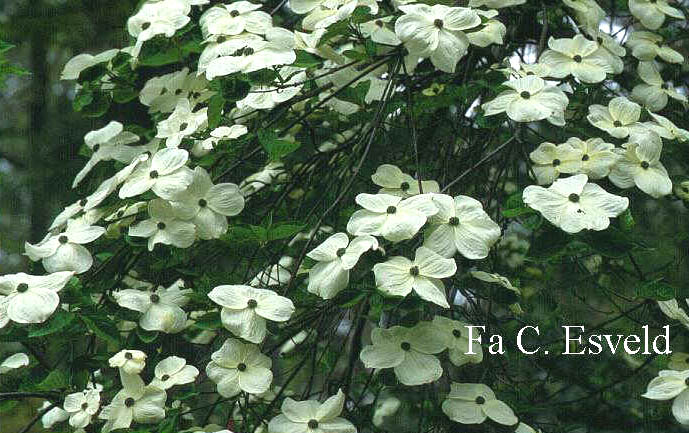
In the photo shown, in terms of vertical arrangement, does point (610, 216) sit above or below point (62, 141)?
above

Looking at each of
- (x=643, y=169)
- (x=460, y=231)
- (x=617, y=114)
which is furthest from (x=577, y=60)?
(x=460, y=231)

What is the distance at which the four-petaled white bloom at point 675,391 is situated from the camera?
4.06ft

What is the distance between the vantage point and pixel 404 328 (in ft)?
4.08

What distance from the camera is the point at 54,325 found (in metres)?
1.24

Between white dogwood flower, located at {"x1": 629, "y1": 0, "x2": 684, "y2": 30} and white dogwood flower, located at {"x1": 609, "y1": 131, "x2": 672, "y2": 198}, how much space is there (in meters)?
0.44

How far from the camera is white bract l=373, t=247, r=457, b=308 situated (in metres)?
1.13

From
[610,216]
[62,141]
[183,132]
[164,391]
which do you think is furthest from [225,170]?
[62,141]

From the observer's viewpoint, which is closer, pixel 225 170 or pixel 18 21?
pixel 225 170

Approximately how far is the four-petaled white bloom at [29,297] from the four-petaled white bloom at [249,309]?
0.72 feet

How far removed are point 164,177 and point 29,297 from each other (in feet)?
0.78

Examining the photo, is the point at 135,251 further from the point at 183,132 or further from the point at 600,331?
the point at 600,331

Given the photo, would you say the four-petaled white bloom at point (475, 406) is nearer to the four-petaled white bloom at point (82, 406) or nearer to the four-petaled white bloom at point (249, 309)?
the four-petaled white bloom at point (249, 309)

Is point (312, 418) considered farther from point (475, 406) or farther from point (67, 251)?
point (67, 251)

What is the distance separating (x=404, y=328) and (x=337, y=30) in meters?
0.45
